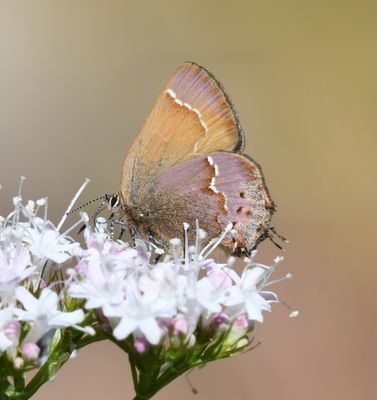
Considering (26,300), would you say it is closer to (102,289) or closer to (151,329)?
(102,289)

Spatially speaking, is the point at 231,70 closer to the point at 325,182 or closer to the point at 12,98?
the point at 325,182

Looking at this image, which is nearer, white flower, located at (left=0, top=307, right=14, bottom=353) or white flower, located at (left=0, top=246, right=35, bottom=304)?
white flower, located at (left=0, top=307, right=14, bottom=353)

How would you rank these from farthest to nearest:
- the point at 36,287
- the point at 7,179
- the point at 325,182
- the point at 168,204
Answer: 1. the point at 325,182
2. the point at 7,179
3. the point at 168,204
4. the point at 36,287

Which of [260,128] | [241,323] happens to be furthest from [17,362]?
[260,128]

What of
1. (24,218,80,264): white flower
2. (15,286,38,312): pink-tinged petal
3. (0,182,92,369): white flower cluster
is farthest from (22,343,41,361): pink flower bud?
(24,218,80,264): white flower

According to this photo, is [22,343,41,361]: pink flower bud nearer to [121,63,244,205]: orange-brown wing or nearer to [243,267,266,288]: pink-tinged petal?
[243,267,266,288]: pink-tinged petal

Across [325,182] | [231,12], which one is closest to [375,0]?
[231,12]

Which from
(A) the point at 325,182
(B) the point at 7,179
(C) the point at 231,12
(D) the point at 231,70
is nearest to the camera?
(B) the point at 7,179
